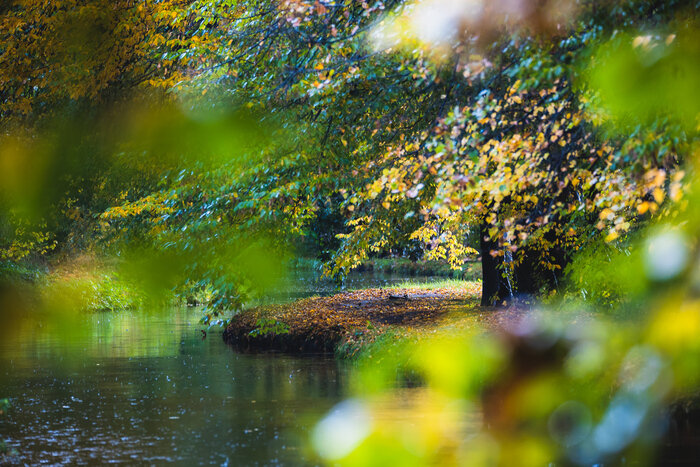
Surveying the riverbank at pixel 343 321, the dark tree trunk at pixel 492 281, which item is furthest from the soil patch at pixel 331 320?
the dark tree trunk at pixel 492 281

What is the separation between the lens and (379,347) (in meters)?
16.1

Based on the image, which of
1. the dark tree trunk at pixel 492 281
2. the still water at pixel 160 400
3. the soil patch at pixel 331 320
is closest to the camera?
the still water at pixel 160 400

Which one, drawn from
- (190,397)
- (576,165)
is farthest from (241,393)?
(576,165)

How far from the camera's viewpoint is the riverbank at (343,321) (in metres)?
17.8

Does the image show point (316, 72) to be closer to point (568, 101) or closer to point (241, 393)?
point (568, 101)

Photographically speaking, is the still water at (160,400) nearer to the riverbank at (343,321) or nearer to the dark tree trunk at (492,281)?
the riverbank at (343,321)

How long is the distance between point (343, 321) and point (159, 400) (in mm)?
7457

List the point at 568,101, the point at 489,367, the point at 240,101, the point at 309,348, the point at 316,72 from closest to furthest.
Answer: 1. the point at 489,367
2. the point at 568,101
3. the point at 316,72
4. the point at 240,101
5. the point at 309,348

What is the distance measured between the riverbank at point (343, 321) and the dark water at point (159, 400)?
763mm

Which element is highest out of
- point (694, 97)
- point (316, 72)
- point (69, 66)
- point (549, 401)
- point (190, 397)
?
point (69, 66)

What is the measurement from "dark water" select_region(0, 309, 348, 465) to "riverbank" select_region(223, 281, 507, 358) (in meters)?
0.76

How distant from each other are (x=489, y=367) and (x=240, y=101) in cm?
1143

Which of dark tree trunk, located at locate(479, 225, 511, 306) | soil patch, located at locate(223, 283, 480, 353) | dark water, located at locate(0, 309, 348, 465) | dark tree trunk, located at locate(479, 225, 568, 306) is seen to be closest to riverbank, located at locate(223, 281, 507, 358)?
soil patch, located at locate(223, 283, 480, 353)

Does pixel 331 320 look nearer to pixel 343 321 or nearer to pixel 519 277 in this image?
pixel 343 321
